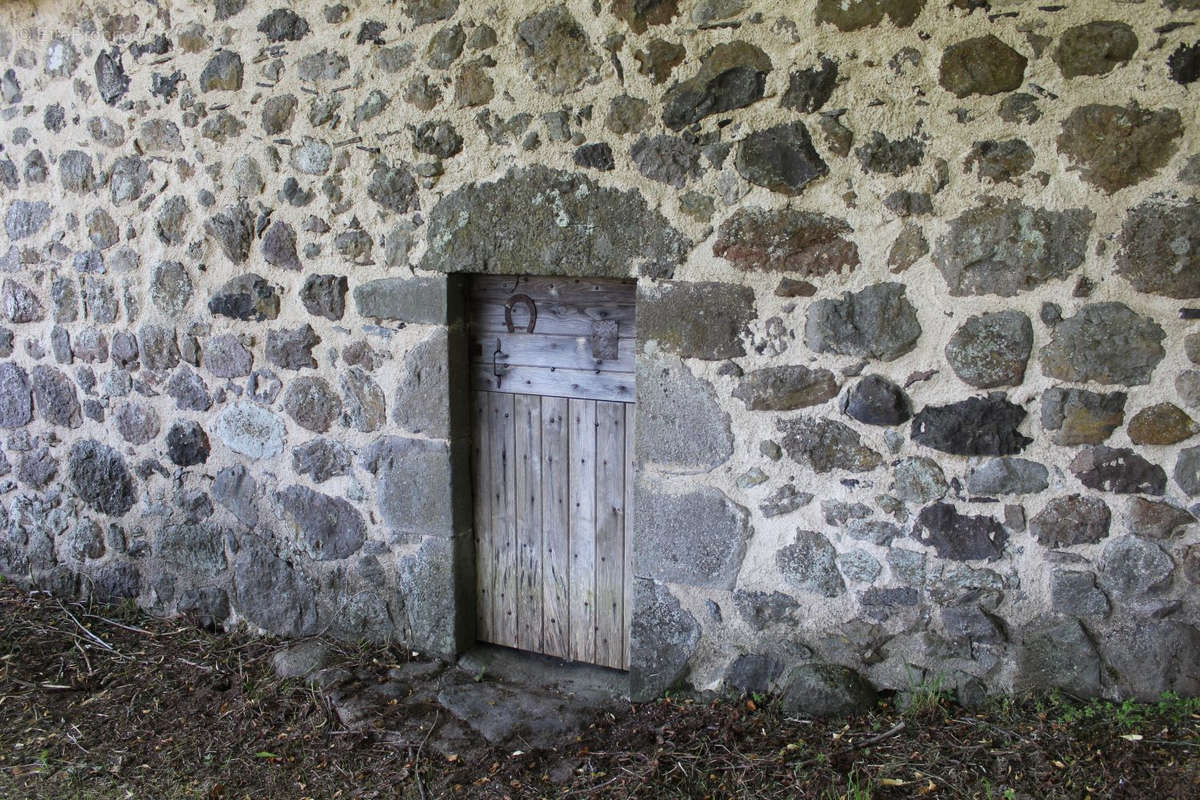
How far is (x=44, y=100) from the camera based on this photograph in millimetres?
3764

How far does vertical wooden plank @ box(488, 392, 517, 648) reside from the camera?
3.36m

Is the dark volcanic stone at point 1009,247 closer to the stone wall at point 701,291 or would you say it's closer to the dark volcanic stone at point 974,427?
the stone wall at point 701,291

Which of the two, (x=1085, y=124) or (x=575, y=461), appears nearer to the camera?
(x=1085, y=124)

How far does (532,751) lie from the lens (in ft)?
9.57

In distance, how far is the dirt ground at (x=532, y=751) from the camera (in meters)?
2.52

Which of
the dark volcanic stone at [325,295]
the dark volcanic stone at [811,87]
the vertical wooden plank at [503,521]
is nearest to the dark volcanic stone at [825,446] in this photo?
the dark volcanic stone at [811,87]

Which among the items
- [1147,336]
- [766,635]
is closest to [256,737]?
[766,635]

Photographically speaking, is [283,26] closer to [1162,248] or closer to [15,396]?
[15,396]

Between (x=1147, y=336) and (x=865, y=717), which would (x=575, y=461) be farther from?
(x=1147, y=336)

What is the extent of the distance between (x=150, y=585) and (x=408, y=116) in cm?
246

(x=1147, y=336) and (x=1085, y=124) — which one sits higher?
(x=1085, y=124)

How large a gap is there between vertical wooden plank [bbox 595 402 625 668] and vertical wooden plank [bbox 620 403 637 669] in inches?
0.5

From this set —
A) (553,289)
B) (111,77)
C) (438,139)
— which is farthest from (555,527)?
(111,77)

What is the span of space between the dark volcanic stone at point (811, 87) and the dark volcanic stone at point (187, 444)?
2.71 meters
